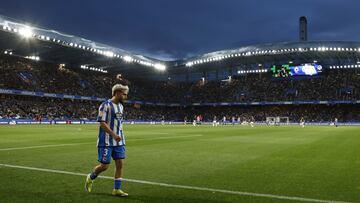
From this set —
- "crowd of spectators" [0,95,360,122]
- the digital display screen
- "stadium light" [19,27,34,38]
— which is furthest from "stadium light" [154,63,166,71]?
"stadium light" [19,27,34,38]

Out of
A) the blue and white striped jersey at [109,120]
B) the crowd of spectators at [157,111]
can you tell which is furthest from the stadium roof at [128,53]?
the blue and white striped jersey at [109,120]

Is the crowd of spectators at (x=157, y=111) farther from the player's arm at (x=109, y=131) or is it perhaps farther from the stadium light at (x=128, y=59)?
the player's arm at (x=109, y=131)

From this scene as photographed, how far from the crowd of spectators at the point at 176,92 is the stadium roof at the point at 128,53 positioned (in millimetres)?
3447

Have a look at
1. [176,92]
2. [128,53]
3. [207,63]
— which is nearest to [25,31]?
[128,53]

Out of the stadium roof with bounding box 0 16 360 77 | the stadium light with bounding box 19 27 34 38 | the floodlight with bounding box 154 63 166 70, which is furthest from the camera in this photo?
the floodlight with bounding box 154 63 166 70

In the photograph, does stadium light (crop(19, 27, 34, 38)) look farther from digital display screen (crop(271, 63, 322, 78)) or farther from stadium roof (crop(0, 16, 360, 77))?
digital display screen (crop(271, 63, 322, 78))

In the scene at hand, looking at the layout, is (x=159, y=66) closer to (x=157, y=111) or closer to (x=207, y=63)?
(x=207, y=63)

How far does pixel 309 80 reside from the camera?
8600 cm

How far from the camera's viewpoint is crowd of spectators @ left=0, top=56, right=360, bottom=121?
6619cm

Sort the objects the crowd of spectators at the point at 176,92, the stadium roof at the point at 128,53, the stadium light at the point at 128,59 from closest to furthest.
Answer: the stadium roof at the point at 128,53
the crowd of spectators at the point at 176,92
the stadium light at the point at 128,59

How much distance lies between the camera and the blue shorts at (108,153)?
6969mm

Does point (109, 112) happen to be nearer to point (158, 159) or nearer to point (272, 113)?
point (158, 159)

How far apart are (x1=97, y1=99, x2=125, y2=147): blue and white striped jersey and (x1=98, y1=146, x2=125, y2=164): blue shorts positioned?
0.28 ft

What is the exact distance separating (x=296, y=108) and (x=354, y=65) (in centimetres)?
1590
